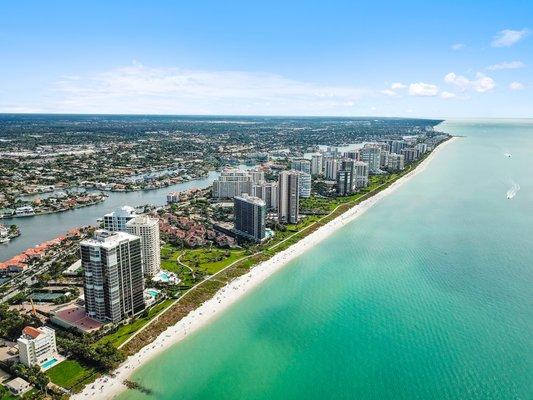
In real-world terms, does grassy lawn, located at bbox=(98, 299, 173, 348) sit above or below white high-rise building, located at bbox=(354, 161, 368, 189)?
below

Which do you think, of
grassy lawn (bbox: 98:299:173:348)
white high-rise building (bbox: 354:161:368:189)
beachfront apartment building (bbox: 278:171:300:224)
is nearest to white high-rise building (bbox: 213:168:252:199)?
beachfront apartment building (bbox: 278:171:300:224)

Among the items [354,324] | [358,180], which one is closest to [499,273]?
[354,324]

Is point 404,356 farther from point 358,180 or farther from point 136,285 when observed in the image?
point 358,180

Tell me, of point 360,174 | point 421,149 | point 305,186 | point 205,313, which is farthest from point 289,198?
point 421,149

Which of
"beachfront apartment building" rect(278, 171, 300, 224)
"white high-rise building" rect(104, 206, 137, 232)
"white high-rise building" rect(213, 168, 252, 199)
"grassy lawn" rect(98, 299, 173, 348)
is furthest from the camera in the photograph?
"white high-rise building" rect(213, 168, 252, 199)

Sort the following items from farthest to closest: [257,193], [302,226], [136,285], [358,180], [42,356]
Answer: [358,180] < [257,193] < [302,226] < [136,285] < [42,356]

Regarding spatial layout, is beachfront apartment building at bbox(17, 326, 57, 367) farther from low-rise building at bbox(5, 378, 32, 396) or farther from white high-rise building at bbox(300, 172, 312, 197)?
white high-rise building at bbox(300, 172, 312, 197)
